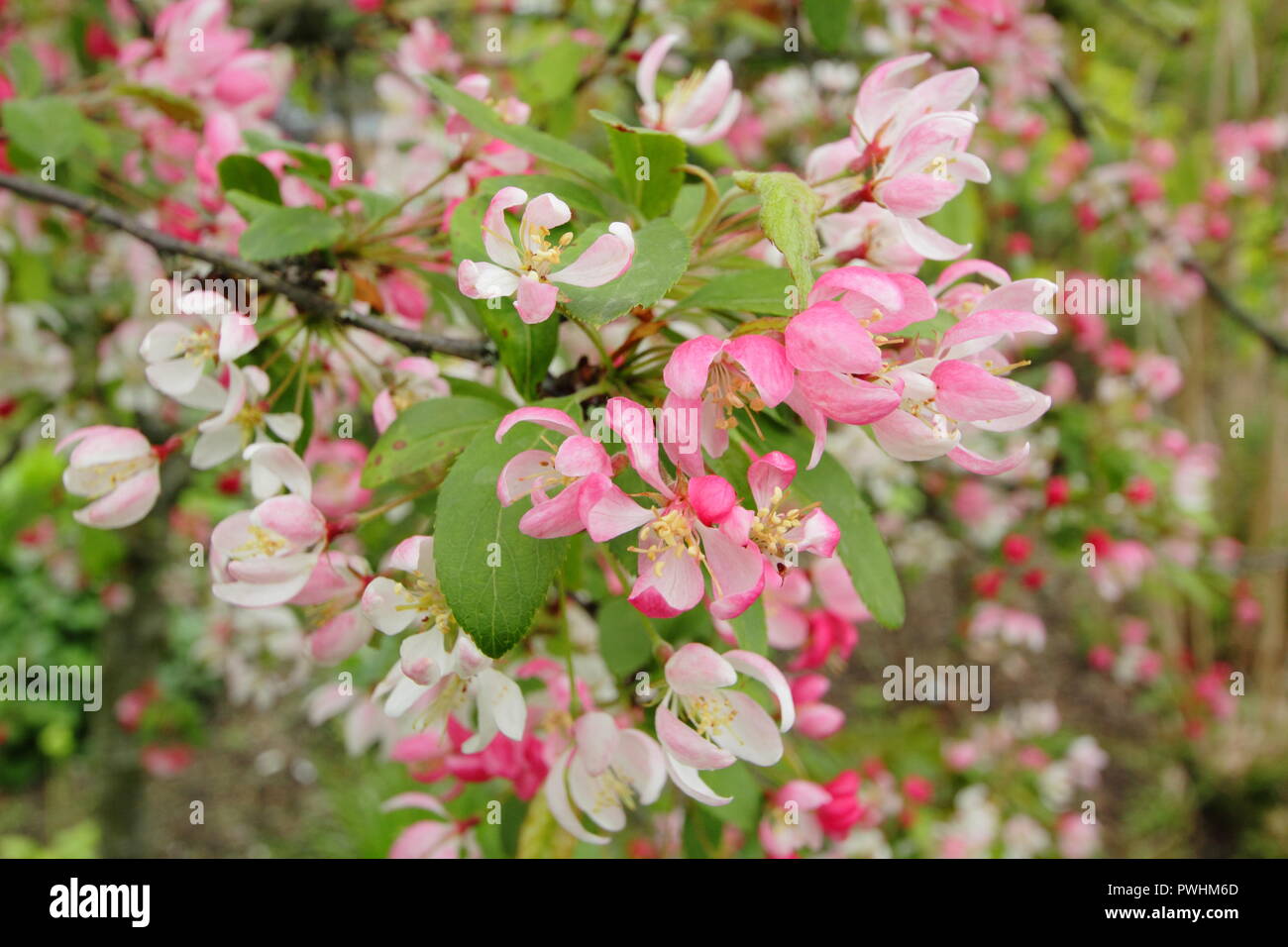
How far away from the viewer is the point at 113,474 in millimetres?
835

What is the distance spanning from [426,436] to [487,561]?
161 millimetres

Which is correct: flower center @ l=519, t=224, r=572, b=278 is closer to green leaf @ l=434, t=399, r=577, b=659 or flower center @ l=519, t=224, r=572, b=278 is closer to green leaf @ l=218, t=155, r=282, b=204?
green leaf @ l=434, t=399, r=577, b=659

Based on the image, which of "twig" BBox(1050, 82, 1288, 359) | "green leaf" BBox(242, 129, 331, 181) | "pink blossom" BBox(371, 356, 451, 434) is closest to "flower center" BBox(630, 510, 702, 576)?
"pink blossom" BBox(371, 356, 451, 434)

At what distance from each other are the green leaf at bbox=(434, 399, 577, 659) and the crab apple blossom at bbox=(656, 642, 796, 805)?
0.13 m

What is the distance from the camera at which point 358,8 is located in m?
1.80

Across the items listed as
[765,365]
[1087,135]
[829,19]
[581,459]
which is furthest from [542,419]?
[1087,135]

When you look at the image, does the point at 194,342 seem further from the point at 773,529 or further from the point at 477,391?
the point at 773,529

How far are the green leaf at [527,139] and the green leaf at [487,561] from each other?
0.28 m

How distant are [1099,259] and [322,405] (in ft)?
6.81

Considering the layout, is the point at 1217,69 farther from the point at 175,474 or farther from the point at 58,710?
the point at 58,710

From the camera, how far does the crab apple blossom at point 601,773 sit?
715 millimetres

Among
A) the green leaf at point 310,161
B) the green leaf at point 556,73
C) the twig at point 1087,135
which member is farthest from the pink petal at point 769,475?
the twig at point 1087,135

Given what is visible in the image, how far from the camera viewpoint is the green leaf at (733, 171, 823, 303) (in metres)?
0.52

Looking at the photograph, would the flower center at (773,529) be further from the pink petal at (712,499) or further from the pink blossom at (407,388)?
the pink blossom at (407,388)
